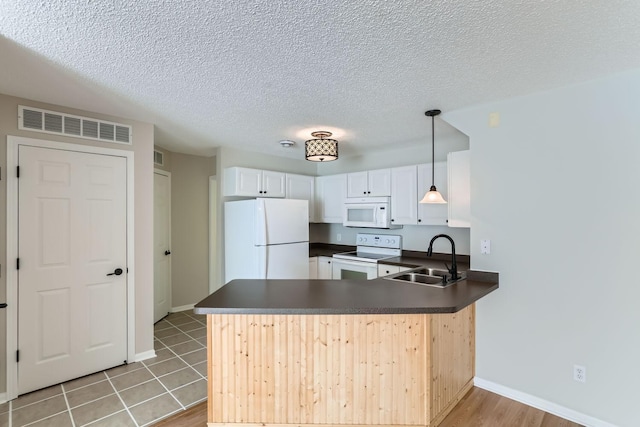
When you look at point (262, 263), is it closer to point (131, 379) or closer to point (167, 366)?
point (167, 366)

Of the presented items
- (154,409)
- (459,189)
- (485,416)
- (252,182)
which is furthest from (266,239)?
(485,416)

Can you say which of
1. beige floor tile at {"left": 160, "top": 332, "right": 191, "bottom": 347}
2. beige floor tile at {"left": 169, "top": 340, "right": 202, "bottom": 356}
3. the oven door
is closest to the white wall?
the oven door

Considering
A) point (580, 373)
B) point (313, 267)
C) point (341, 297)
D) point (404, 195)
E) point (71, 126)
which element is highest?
point (71, 126)

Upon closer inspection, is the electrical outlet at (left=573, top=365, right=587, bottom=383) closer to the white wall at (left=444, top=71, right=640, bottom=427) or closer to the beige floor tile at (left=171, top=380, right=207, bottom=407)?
the white wall at (left=444, top=71, right=640, bottom=427)

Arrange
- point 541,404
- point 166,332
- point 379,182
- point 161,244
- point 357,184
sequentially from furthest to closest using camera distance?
point 357,184, point 161,244, point 379,182, point 166,332, point 541,404

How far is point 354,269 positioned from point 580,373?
2314 mm

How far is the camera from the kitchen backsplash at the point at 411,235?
369 centimetres

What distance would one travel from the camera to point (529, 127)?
2381 millimetres

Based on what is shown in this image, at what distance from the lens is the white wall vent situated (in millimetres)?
4012

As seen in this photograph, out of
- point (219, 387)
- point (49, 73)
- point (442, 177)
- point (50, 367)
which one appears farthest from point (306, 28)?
point (50, 367)

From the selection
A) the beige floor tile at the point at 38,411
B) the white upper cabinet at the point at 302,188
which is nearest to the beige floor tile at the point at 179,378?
the beige floor tile at the point at 38,411

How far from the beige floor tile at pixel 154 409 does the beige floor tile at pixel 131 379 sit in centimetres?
37

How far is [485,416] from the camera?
88.4 inches

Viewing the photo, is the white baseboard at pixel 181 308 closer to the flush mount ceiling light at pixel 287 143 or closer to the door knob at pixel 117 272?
the door knob at pixel 117 272
